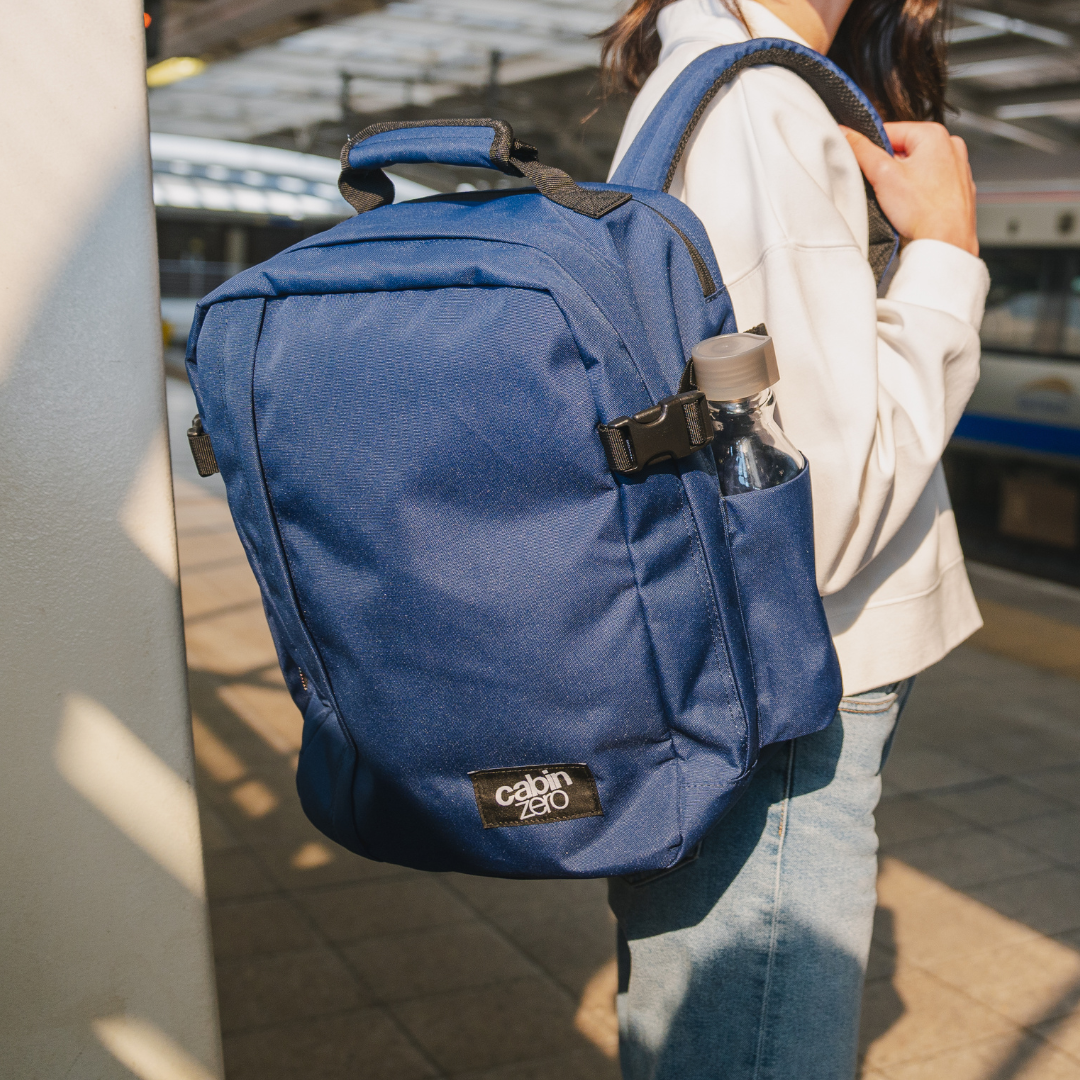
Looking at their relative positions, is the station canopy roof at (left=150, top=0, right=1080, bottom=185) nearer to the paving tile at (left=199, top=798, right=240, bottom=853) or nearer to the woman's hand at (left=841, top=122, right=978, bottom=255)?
the paving tile at (left=199, top=798, right=240, bottom=853)

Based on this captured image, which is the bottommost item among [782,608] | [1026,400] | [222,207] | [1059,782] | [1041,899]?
[222,207]

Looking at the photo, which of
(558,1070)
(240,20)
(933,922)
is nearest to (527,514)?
(558,1070)

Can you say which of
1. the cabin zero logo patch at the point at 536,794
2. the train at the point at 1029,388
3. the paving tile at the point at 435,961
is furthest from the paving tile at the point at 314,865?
the train at the point at 1029,388

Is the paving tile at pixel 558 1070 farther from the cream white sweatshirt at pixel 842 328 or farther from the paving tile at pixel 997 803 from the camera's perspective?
the paving tile at pixel 997 803

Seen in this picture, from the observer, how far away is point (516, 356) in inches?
39.2

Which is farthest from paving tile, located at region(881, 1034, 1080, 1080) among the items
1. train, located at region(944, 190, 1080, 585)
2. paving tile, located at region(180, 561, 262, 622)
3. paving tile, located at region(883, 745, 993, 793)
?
train, located at region(944, 190, 1080, 585)

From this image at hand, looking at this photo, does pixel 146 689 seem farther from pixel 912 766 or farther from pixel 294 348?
pixel 912 766

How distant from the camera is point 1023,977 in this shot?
2.59 meters

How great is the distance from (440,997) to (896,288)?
6.01ft

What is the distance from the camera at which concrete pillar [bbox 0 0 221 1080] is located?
1.08 m

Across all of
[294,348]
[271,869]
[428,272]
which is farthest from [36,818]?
[271,869]

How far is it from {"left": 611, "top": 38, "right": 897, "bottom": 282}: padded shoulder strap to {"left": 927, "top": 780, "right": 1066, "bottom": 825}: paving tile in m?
2.70

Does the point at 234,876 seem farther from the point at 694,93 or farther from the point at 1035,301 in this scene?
the point at 1035,301

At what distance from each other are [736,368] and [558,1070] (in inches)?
66.9
